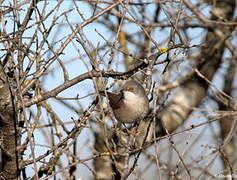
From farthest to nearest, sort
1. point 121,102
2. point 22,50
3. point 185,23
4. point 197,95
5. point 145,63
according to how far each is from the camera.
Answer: point 197,95, point 185,23, point 121,102, point 145,63, point 22,50

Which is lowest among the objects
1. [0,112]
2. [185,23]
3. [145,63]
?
[0,112]

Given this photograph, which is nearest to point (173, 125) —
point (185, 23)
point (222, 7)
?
→ point (185, 23)

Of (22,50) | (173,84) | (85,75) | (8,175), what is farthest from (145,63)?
(173,84)

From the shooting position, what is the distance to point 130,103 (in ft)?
16.5

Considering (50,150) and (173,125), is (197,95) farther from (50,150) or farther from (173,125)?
(50,150)

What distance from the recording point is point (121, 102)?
505cm

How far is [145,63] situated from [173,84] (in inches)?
160

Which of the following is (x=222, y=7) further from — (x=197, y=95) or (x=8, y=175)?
(x=8, y=175)

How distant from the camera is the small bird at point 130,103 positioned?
16.1 feet

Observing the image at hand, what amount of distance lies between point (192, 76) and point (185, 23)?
88 cm

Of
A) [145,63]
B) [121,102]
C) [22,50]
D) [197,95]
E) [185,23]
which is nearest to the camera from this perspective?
[22,50]

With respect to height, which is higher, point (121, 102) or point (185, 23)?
point (185, 23)

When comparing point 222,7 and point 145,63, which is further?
point 222,7

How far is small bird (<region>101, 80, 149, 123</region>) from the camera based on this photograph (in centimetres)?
490
